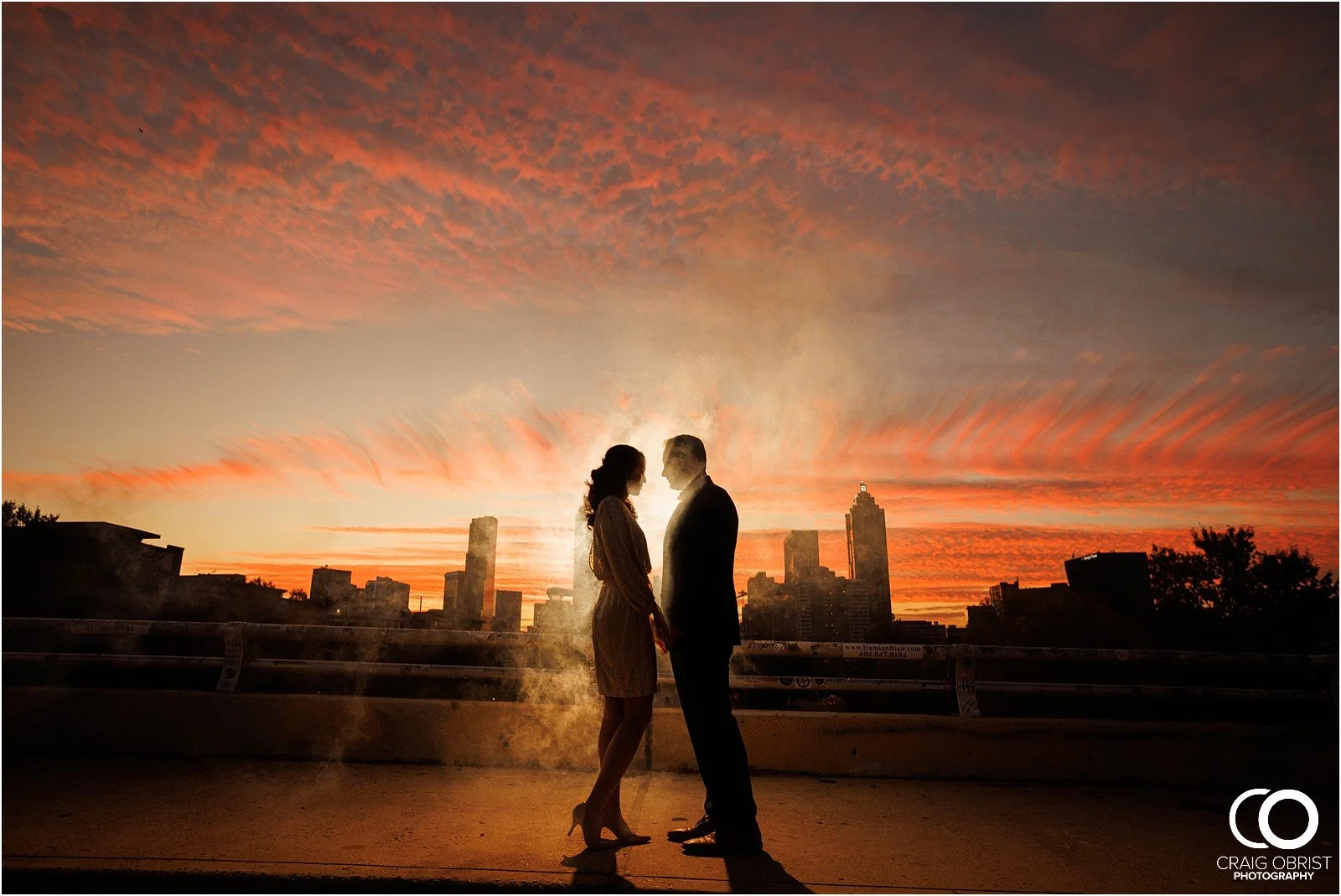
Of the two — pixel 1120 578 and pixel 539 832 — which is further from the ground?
pixel 1120 578

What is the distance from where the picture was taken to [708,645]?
134 inches

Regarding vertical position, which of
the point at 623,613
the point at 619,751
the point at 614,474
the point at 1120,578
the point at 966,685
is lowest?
the point at 619,751

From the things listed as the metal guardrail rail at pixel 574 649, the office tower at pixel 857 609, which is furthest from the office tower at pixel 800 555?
the metal guardrail rail at pixel 574 649

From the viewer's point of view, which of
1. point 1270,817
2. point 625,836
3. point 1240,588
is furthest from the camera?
point 1240,588

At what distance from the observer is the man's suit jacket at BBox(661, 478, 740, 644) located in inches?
136

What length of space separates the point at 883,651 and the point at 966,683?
24.9 inches

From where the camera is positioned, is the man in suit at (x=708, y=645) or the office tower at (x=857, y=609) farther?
the office tower at (x=857, y=609)

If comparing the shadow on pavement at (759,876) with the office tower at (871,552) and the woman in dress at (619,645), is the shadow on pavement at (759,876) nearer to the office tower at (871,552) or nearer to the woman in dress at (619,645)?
the woman in dress at (619,645)

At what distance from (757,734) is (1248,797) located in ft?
9.75

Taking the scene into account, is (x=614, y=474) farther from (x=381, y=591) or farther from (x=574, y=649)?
(x=381, y=591)

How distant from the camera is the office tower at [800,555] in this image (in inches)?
1375

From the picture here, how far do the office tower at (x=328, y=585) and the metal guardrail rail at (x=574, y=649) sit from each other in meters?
23.0

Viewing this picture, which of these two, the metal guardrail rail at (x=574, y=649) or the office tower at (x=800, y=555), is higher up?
the office tower at (x=800, y=555)

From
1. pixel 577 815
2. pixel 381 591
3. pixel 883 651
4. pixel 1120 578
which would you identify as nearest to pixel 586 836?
pixel 577 815
